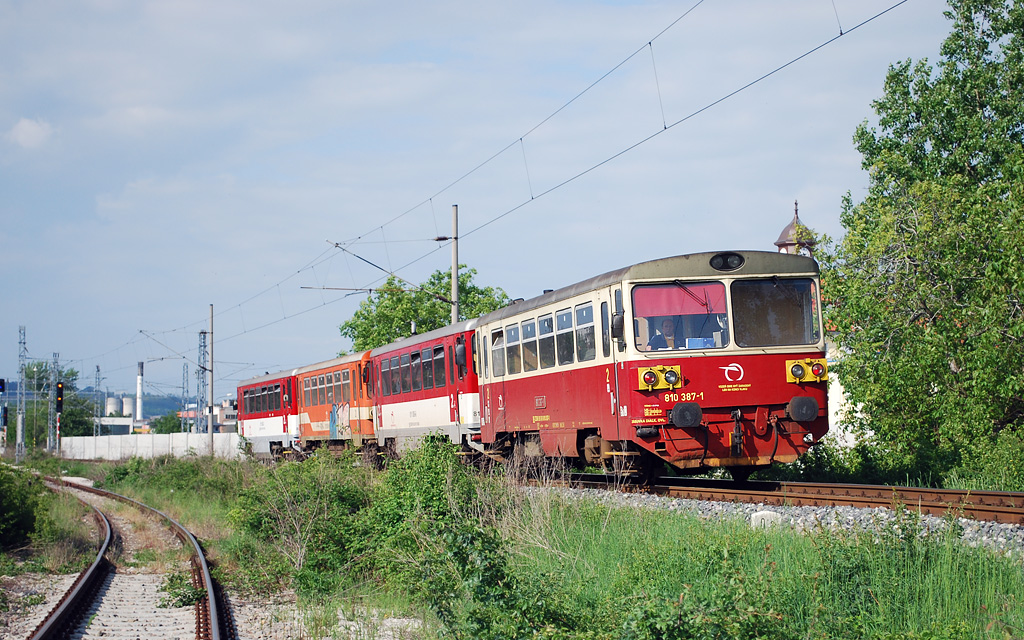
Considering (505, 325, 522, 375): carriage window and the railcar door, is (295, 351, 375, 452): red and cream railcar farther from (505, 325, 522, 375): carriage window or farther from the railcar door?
the railcar door

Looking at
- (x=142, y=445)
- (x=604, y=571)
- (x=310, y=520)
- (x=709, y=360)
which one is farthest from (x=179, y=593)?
(x=142, y=445)

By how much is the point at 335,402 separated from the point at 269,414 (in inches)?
322

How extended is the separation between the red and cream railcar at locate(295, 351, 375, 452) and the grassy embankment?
40.9 feet

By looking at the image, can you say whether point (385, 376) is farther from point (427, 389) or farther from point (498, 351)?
point (498, 351)

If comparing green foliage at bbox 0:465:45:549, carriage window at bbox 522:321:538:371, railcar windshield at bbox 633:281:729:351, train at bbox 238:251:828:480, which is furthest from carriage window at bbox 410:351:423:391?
railcar windshield at bbox 633:281:729:351

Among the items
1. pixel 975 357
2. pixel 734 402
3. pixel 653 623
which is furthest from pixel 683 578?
pixel 975 357

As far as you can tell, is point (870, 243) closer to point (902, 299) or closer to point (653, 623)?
point (902, 299)

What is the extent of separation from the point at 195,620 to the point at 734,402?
→ 706 centimetres

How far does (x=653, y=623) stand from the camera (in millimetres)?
5895

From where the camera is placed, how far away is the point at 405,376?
23.6m

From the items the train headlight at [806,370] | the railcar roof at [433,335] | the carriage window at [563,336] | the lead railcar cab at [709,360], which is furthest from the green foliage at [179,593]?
the railcar roof at [433,335]

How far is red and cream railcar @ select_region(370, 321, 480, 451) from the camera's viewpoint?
1980cm

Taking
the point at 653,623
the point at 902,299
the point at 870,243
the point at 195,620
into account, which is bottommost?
the point at 195,620

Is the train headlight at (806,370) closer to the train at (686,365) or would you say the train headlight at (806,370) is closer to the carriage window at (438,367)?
the train at (686,365)
